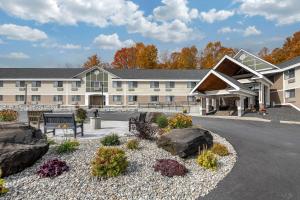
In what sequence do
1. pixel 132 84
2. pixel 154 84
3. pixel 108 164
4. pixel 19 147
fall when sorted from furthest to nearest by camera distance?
pixel 154 84 < pixel 132 84 < pixel 19 147 < pixel 108 164

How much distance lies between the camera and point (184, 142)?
9805mm

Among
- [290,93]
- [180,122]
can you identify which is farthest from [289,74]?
[180,122]

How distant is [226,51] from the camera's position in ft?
229

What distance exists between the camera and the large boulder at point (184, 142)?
31.9 feet

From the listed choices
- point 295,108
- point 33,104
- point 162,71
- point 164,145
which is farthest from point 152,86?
point 164,145

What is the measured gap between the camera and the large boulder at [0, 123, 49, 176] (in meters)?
7.52

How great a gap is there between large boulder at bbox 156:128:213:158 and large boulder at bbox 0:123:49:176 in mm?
4430

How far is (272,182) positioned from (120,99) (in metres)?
45.4

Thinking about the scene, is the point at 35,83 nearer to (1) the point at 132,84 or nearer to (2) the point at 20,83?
(2) the point at 20,83

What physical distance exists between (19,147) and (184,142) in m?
5.59

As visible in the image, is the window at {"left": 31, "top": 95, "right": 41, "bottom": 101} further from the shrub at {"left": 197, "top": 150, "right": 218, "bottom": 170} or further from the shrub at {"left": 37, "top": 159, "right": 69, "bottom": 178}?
the shrub at {"left": 197, "top": 150, "right": 218, "bottom": 170}

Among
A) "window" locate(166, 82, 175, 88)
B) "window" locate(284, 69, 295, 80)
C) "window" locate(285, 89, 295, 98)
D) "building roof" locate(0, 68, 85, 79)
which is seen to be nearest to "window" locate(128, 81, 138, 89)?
"window" locate(166, 82, 175, 88)

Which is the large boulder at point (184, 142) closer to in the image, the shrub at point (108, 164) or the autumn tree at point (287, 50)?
the shrub at point (108, 164)

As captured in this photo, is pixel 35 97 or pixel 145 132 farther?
pixel 35 97
